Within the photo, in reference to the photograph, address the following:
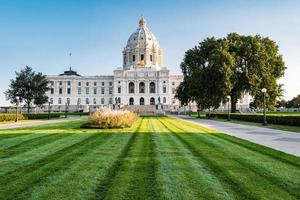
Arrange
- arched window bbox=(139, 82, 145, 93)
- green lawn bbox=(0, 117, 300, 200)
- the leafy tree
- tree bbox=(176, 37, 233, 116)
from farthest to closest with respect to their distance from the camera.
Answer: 1. arched window bbox=(139, 82, 145, 93)
2. the leafy tree
3. tree bbox=(176, 37, 233, 116)
4. green lawn bbox=(0, 117, 300, 200)

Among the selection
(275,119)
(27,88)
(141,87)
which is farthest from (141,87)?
(275,119)

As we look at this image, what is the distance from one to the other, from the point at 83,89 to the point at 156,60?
32214 millimetres

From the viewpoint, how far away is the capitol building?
12594 cm

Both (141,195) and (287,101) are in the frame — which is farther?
(287,101)

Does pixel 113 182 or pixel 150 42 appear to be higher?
pixel 150 42

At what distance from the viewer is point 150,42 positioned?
13550cm

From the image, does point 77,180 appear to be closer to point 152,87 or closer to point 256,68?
point 256,68

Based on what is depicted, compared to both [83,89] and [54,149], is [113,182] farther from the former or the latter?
[83,89]

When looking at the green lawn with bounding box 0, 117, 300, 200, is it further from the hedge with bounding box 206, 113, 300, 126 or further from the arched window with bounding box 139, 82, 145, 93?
the arched window with bounding box 139, 82, 145, 93

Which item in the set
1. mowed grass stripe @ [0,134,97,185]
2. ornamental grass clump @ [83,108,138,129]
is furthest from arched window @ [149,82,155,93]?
mowed grass stripe @ [0,134,97,185]

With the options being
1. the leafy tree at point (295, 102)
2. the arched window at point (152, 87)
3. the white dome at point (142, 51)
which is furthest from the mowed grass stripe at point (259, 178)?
the white dome at point (142, 51)

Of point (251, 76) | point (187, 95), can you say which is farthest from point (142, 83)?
point (251, 76)

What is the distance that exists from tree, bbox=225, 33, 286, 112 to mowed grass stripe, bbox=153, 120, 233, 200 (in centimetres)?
4001

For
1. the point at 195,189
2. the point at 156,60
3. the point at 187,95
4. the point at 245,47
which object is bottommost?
the point at 195,189
